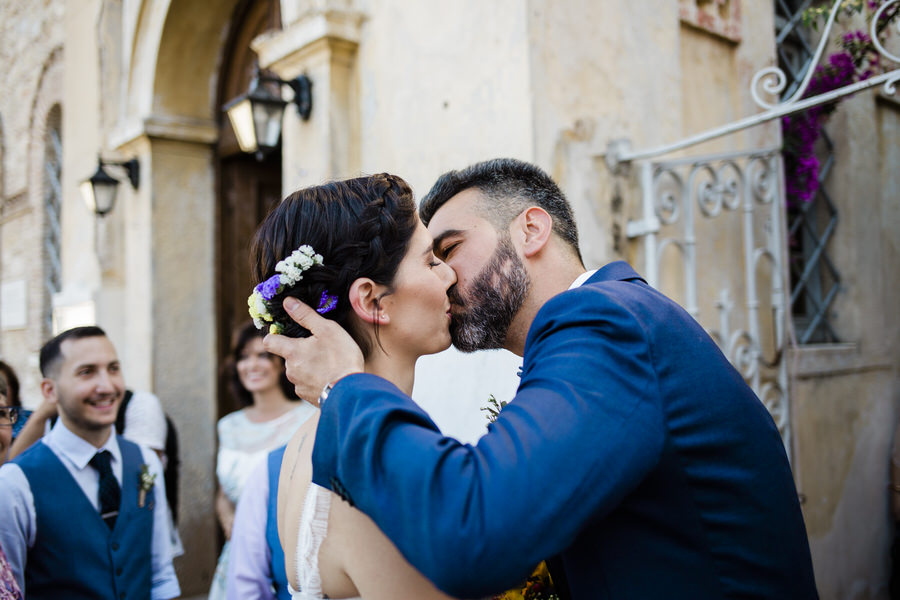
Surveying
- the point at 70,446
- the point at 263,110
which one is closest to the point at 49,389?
the point at 70,446

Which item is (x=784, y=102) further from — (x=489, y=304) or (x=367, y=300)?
(x=367, y=300)

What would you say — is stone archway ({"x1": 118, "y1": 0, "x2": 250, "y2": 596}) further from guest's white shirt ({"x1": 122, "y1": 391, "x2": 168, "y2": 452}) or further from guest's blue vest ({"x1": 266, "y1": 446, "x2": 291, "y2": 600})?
guest's blue vest ({"x1": 266, "y1": 446, "x2": 291, "y2": 600})

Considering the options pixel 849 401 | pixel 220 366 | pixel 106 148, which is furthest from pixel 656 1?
pixel 106 148

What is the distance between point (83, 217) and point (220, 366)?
87.0 inches

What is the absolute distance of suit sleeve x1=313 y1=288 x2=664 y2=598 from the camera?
1.13m

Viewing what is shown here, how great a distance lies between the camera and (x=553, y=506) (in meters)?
1.15

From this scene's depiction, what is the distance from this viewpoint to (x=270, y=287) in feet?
5.38

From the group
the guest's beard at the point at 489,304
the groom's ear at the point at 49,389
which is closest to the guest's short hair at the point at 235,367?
the groom's ear at the point at 49,389

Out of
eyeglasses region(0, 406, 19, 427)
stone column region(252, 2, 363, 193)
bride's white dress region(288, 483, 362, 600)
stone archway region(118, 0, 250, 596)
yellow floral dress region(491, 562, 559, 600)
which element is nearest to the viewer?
bride's white dress region(288, 483, 362, 600)

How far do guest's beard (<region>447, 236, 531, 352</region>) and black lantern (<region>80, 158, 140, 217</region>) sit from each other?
512cm

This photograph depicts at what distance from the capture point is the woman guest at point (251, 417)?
421 centimetres

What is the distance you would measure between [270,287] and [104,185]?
211 inches

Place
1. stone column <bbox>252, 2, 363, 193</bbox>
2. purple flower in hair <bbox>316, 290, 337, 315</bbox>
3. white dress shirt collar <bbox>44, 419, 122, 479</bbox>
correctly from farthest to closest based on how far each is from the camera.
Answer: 1. stone column <bbox>252, 2, 363, 193</bbox>
2. white dress shirt collar <bbox>44, 419, 122, 479</bbox>
3. purple flower in hair <bbox>316, 290, 337, 315</bbox>

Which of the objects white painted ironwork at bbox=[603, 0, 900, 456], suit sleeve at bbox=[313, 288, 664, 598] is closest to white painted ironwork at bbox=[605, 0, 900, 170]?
white painted ironwork at bbox=[603, 0, 900, 456]
